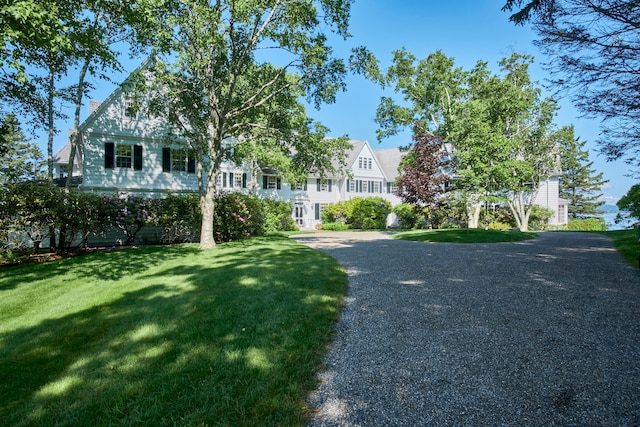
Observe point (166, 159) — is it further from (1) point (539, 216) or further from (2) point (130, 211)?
(1) point (539, 216)

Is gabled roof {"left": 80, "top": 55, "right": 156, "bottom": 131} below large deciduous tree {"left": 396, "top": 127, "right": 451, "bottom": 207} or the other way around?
the other way around

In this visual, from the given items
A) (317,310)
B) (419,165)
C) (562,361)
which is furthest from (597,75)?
(419,165)

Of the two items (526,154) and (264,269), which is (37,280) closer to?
(264,269)

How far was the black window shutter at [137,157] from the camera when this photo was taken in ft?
62.2

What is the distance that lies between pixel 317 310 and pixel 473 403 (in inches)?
94.3

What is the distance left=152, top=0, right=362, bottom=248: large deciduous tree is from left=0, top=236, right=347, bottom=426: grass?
5881mm

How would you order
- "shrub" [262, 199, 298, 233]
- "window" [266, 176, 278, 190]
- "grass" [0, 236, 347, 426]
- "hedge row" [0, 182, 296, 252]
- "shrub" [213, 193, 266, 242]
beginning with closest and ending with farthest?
"grass" [0, 236, 347, 426] < "hedge row" [0, 182, 296, 252] < "shrub" [213, 193, 266, 242] < "shrub" [262, 199, 298, 233] < "window" [266, 176, 278, 190]

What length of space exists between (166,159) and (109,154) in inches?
107

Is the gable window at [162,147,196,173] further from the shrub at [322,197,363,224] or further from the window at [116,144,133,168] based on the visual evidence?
the shrub at [322,197,363,224]

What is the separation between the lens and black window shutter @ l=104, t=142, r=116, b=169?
18.3m

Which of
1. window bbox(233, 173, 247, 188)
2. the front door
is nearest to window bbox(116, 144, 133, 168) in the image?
window bbox(233, 173, 247, 188)

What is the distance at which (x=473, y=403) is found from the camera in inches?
111

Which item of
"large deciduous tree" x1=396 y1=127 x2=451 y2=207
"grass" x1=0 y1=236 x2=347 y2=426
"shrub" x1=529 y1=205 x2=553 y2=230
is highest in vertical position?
"large deciduous tree" x1=396 y1=127 x2=451 y2=207

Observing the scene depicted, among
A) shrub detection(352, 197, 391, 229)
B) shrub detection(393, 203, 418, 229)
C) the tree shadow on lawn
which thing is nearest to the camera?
the tree shadow on lawn
